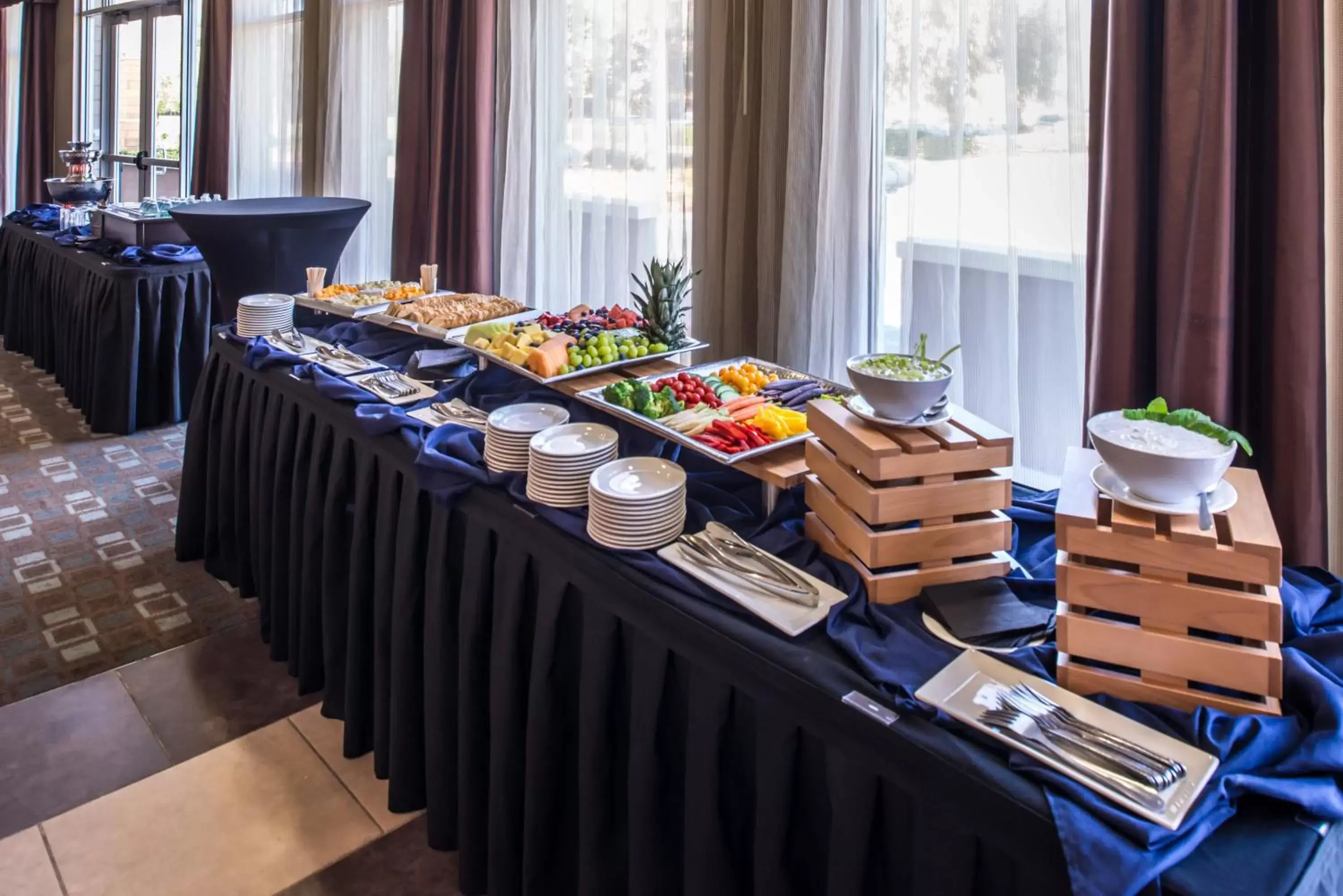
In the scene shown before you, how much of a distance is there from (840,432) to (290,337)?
1495 mm

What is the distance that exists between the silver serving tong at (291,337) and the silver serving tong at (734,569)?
1.26 meters

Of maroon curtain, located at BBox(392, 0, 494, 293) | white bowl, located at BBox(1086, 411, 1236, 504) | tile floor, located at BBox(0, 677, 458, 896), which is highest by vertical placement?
maroon curtain, located at BBox(392, 0, 494, 293)

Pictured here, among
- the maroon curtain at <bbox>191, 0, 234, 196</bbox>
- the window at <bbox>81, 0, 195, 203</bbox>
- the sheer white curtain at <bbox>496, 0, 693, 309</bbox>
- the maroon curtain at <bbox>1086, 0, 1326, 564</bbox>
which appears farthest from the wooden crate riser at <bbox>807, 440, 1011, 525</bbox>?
the window at <bbox>81, 0, 195, 203</bbox>

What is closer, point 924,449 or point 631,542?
point 924,449

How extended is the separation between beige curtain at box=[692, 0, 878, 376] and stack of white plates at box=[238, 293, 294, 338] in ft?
3.14

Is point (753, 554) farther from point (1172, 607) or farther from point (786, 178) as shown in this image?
point (786, 178)

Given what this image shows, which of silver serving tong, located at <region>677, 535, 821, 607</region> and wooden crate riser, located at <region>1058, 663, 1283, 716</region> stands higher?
silver serving tong, located at <region>677, 535, 821, 607</region>

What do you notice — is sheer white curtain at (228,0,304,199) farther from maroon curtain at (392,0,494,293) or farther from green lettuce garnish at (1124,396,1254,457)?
green lettuce garnish at (1124,396,1254,457)

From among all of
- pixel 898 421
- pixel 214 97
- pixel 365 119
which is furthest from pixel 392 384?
pixel 214 97

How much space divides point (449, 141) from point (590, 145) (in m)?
0.64

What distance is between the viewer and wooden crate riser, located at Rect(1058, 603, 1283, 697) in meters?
0.75

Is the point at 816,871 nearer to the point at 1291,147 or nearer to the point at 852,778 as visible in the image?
the point at 852,778

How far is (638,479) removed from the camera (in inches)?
46.6

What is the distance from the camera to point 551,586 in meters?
1.15
